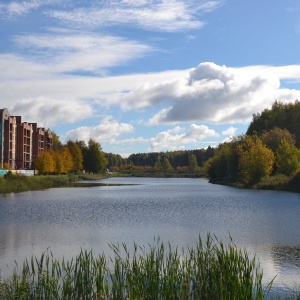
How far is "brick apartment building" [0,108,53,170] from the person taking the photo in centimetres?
9394

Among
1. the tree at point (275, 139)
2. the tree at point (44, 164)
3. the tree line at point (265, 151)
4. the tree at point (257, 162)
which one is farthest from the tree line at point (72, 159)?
the tree at point (275, 139)

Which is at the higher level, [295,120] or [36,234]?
[295,120]

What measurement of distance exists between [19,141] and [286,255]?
89858mm

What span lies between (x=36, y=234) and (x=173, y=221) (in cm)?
862

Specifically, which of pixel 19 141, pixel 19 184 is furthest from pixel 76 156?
pixel 19 184

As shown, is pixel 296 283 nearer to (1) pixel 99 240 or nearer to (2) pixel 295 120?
(1) pixel 99 240

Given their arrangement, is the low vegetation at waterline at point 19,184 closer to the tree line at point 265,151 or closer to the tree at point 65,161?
the tree line at point 265,151

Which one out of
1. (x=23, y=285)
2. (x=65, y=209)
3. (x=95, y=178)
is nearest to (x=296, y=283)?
(x=23, y=285)

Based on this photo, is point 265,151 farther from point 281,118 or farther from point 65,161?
point 65,161

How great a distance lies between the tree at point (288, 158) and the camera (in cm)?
7088

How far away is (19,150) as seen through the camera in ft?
335

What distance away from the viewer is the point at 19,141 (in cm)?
10206

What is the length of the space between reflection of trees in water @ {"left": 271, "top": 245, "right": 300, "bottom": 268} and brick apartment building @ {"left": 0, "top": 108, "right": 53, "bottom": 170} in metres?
75.5

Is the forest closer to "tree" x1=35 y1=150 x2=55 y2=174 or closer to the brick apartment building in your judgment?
"tree" x1=35 y1=150 x2=55 y2=174
